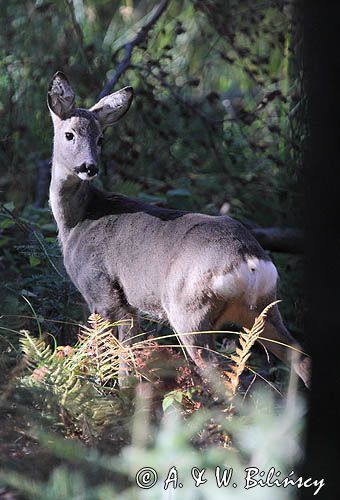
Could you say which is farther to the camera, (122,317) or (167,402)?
(122,317)

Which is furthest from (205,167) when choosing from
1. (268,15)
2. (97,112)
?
(97,112)

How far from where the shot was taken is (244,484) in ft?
7.11

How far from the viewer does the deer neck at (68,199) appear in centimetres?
590

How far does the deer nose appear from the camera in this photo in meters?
5.46

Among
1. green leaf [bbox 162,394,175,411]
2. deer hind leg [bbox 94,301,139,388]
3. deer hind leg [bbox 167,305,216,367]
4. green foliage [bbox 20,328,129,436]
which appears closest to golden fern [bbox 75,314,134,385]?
green foliage [bbox 20,328,129,436]

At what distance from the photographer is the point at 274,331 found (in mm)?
4898

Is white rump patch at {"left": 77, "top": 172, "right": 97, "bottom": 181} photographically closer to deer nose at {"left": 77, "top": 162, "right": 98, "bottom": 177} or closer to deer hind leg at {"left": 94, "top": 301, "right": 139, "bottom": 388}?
deer nose at {"left": 77, "top": 162, "right": 98, "bottom": 177}

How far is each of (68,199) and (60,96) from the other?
668mm

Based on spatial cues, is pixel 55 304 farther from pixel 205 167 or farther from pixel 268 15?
pixel 268 15

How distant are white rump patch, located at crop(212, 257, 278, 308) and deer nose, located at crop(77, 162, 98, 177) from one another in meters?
1.26

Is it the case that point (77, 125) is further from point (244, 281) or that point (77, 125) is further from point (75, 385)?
point (75, 385)

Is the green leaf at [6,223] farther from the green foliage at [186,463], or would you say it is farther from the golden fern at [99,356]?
the green foliage at [186,463]

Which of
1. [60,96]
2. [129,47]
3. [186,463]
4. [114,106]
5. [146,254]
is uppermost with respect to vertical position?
[186,463]

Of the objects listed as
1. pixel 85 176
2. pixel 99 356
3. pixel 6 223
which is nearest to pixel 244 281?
pixel 99 356
